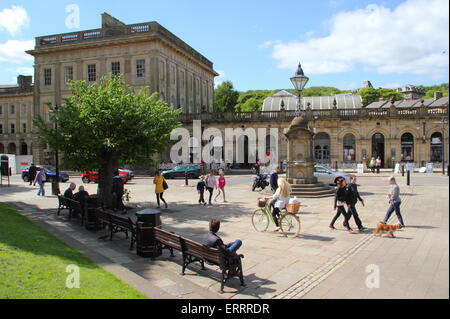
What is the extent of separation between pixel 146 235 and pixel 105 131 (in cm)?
705

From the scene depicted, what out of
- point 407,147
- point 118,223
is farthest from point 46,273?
point 407,147

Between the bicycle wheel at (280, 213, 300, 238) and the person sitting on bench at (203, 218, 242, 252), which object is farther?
the bicycle wheel at (280, 213, 300, 238)

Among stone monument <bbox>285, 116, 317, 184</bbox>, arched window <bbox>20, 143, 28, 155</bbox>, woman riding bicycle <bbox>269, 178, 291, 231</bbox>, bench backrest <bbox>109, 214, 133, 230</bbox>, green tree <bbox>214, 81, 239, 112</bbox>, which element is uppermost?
green tree <bbox>214, 81, 239, 112</bbox>

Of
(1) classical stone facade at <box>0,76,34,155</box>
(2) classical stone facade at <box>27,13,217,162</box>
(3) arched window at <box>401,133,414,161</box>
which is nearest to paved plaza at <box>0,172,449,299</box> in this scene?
(3) arched window at <box>401,133,414,161</box>

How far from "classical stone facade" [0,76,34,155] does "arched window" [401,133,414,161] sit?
185 ft

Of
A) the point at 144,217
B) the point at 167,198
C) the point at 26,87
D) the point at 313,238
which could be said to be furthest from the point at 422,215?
the point at 26,87

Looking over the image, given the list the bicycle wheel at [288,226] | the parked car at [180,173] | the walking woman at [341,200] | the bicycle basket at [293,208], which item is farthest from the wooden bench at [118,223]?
the parked car at [180,173]

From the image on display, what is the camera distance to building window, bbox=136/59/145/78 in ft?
139

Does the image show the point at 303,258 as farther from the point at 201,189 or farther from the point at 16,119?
the point at 16,119

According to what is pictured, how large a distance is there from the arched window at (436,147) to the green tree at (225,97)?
4213 centimetres

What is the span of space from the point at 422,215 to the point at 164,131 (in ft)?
33.8

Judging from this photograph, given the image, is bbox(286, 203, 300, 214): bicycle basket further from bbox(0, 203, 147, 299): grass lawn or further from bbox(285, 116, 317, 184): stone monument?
bbox(285, 116, 317, 184): stone monument

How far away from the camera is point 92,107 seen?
14500mm
